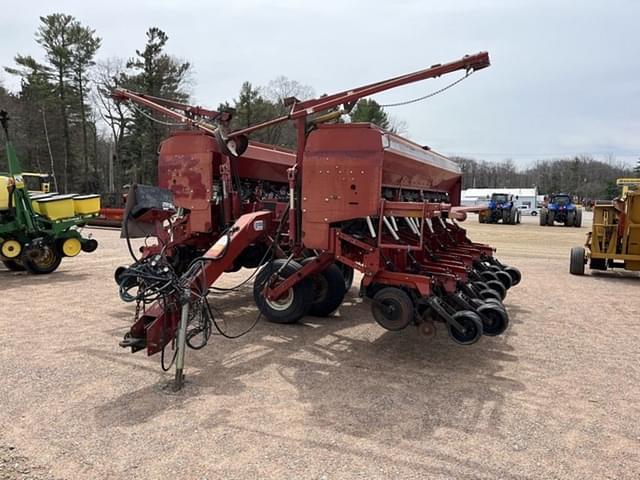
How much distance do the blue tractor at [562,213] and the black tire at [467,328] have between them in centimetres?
2627

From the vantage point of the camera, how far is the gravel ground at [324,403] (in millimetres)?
2787

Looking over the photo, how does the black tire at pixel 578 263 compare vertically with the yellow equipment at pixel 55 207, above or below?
below

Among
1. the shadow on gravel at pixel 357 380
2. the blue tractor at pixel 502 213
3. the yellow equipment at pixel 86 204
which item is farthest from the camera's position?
the blue tractor at pixel 502 213

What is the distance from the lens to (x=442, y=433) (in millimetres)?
3172

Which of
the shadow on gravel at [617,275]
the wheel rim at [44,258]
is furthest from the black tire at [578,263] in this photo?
the wheel rim at [44,258]

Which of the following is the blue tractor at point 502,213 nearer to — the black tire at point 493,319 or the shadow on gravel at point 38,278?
the shadow on gravel at point 38,278

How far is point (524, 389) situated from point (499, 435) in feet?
3.01

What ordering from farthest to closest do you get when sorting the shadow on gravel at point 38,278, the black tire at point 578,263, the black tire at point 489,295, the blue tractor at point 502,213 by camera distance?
the blue tractor at point 502,213
the black tire at point 578,263
the shadow on gravel at point 38,278
the black tire at point 489,295

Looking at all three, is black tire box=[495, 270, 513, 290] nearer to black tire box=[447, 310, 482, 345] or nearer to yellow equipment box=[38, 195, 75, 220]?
black tire box=[447, 310, 482, 345]

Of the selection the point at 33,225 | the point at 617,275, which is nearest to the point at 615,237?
the point at 617,275

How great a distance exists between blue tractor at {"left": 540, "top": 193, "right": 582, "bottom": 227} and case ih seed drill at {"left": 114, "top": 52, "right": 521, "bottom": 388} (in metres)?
23.6

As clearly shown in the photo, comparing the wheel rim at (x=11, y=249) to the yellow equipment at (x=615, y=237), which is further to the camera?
the yellow equipment at (x=615, y=237)

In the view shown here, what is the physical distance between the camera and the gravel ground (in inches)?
110

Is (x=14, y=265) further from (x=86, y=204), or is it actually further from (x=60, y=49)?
(x=60, y=49)
